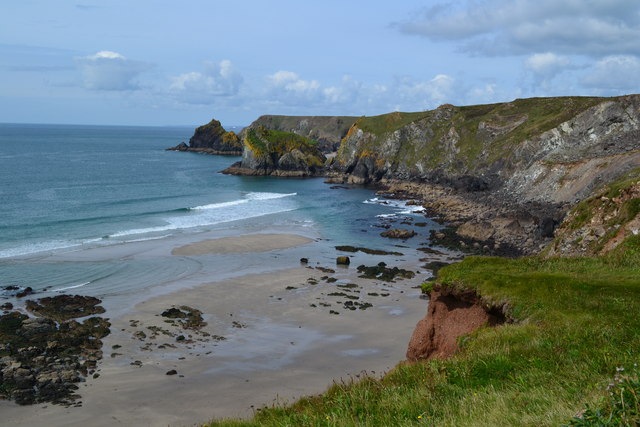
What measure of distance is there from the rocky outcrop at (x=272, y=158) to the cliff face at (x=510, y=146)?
969cm

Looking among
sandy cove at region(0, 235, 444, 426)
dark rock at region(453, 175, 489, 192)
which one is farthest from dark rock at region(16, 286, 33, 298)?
dark rock at region(453, 175, 489, 192)

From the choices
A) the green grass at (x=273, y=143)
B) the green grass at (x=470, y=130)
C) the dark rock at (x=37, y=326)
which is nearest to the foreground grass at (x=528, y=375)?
the dark rock at (x=37, y=326)

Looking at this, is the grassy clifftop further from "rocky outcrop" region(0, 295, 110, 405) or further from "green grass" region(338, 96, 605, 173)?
"green grass" region(338, 96, 605, 173)

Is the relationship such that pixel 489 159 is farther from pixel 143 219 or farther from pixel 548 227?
pixel 143 219

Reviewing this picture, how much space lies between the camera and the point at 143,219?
76.1 m

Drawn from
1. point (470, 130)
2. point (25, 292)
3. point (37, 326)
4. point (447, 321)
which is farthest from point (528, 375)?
point (470, 130)

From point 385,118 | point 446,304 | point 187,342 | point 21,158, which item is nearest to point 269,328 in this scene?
point 187,342

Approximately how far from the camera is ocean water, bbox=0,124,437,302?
1972 inches

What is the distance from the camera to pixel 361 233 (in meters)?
70.8

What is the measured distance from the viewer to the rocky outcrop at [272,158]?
140 m

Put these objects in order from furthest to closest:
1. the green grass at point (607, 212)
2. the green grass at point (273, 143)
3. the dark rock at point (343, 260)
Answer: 1. the green grass at point (273, 143)
2. the dark rock at point (343, 260)
3. the green grass at point (607, 212)

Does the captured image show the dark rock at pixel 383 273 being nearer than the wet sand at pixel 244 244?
Yes

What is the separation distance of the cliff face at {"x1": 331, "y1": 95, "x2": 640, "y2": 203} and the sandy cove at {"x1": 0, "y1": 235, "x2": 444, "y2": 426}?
41.7 meters

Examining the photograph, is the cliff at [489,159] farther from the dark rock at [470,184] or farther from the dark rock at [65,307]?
the dark rock at [65,307]
